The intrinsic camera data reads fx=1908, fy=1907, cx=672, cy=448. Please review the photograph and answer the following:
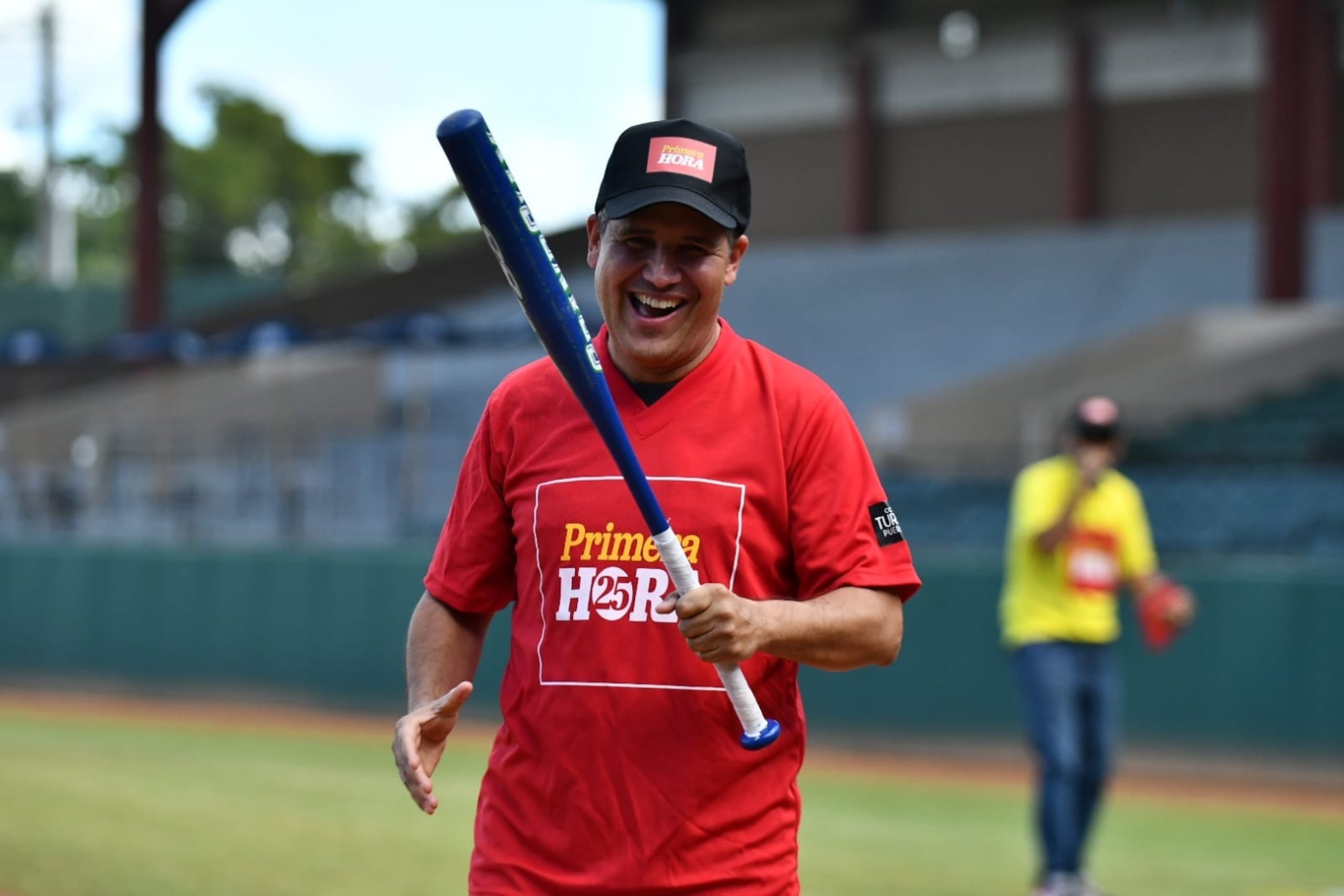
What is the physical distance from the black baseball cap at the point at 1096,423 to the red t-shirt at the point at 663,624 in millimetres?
5166

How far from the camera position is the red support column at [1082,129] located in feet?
110

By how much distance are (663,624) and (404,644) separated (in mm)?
9880

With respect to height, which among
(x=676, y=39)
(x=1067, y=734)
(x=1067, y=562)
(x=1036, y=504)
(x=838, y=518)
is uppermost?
(x=676, y=39)

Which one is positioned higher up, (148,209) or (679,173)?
(148,209)

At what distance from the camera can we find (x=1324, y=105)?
31.5m

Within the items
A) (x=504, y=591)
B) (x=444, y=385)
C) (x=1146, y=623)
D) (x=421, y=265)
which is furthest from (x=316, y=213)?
(x=504, y=591)

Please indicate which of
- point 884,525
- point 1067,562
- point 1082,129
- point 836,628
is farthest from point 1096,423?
point 1082,129

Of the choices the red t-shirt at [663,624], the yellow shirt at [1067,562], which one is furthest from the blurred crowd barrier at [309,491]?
the red t-shirt at [663,624]

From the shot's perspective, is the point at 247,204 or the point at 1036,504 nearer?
the point at 1036,504

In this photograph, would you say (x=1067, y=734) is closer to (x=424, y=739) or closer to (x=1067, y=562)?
(x=1067, y=562)

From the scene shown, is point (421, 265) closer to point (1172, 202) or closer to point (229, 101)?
point (1172, 202)

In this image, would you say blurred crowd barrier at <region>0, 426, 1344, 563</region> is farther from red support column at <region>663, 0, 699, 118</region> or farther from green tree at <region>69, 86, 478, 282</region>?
green tree at <region>69, 86, 478, 282</region>

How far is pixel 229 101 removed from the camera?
198 ft

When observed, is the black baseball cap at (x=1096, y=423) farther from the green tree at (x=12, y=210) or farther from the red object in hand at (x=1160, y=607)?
the green tree at (x=12, y=210)
